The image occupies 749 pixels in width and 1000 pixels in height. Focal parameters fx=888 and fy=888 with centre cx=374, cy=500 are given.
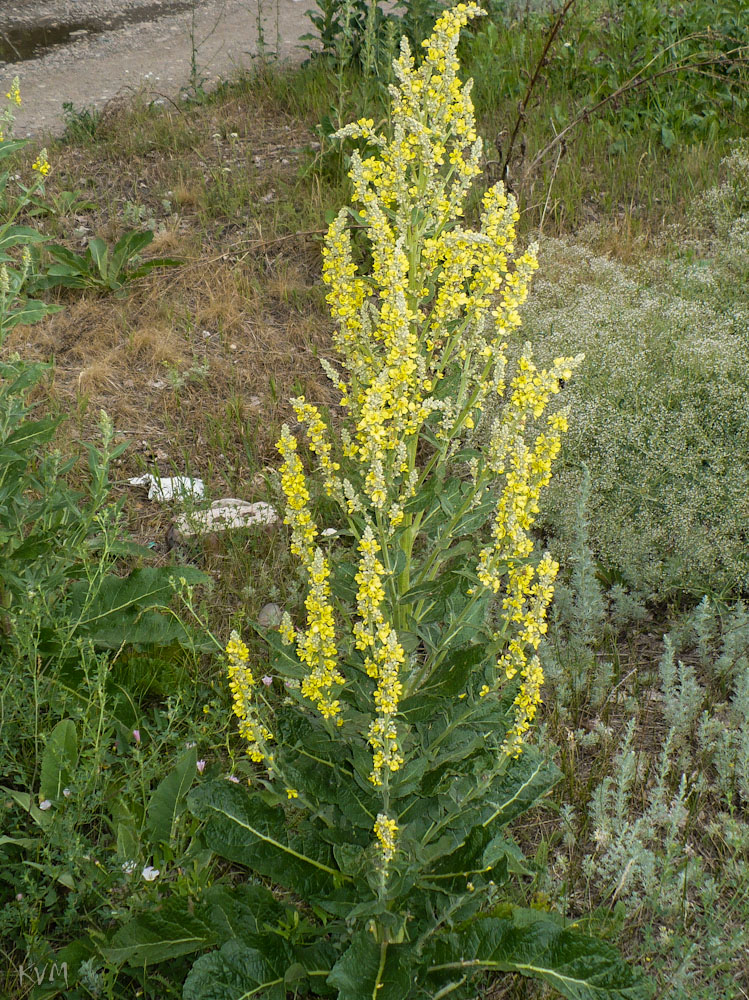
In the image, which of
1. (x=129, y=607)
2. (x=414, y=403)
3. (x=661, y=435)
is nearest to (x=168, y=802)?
(x=129, y=607)

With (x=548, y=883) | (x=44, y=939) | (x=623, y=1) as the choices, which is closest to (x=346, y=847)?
(x=548, y=883)

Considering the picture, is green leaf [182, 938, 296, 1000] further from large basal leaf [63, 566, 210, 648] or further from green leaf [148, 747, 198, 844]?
large basal leaf [63, 566, 210, 648]

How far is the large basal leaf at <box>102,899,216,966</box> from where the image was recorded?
6.68ft

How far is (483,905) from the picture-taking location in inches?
88.7

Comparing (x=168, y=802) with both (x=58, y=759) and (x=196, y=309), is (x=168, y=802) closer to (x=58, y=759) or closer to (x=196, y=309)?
(x=58, y=759)

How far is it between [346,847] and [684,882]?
939 mm

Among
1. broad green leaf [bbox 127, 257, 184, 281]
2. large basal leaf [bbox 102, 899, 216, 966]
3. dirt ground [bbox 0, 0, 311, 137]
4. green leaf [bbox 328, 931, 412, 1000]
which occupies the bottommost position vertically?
large basal leaf [bbox 102, 899, 216, 966]

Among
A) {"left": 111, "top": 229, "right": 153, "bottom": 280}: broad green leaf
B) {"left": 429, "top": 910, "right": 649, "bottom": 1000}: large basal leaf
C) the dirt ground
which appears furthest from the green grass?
the dirt ground

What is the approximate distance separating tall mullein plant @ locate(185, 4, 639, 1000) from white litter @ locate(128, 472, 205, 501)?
1.66 meters

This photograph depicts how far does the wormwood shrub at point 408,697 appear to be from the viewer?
1.91 m

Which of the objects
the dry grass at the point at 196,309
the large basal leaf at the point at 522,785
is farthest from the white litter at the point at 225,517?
the large basal leaf at the point at 522,785

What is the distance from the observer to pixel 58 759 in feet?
8.04

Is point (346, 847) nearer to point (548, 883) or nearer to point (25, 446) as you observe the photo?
point (548, 883)

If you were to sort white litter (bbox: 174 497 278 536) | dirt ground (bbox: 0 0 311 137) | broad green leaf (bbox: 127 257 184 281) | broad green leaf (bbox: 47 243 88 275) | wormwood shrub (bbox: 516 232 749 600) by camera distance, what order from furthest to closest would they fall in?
dirt ground (bbox: 0 0 311 137) → broad green leaf (bbox: 127 257 184 281) → broad green leaf (bbox: 47 243 88 275) → white litter (bbox: 174 497 278 536) → wormwood shrub (bbox: 516 232 749 600)
